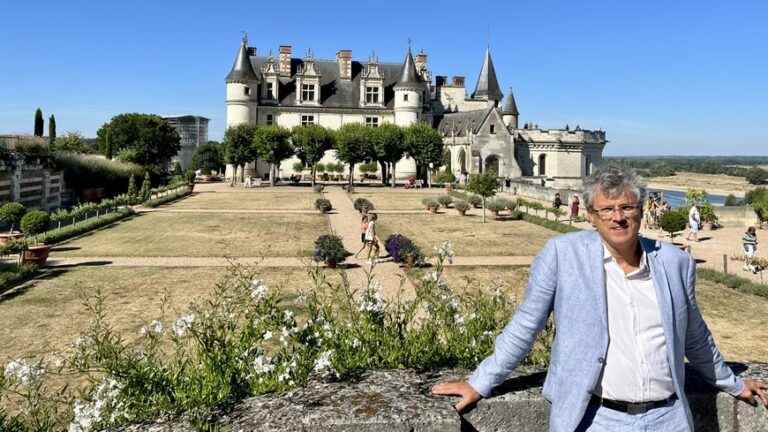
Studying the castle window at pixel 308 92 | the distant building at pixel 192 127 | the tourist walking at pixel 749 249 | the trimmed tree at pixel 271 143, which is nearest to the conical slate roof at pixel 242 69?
the castle window at pixel 308 92

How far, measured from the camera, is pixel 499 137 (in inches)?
2276

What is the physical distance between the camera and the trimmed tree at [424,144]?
169ft

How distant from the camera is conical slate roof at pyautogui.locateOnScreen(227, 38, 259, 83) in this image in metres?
59.6

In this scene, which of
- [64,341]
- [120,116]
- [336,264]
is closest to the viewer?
[64,341]

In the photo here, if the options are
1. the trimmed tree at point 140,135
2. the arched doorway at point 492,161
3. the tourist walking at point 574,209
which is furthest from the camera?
the trimmed tree at point 140,135

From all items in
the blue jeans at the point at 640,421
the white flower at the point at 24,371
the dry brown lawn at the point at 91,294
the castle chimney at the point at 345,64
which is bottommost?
the dry brown lawn at the point at 91,294

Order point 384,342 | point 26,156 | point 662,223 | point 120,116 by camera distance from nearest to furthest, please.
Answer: point 384,342 < point 662,223 < point 26,156 < point 120,116

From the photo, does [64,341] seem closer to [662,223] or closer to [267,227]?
[267,227]

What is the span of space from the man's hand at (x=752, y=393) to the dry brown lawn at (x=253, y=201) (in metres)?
29.9

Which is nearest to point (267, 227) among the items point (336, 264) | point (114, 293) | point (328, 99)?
point (336, 264)

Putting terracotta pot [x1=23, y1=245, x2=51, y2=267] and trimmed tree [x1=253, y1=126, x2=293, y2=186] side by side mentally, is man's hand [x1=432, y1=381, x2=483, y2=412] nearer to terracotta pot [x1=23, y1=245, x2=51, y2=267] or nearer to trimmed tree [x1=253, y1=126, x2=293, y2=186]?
terracotta pot [x1=23, y1=245, x2=51, y2=267]

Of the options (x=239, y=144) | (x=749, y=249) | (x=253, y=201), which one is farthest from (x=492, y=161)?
(x=749, y=249)

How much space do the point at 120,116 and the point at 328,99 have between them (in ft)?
85.0

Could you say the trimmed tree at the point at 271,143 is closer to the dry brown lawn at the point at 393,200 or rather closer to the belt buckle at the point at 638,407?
the dry brown lawn at the point at 393,200
